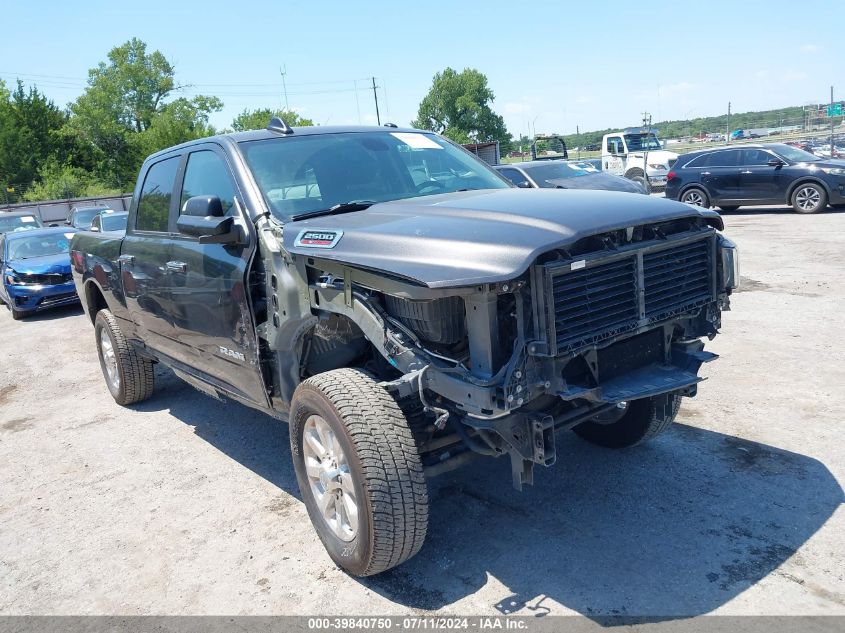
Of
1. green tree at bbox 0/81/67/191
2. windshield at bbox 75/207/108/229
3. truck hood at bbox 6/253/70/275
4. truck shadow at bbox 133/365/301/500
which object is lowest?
truck shadow at bbox 133/365/301/500

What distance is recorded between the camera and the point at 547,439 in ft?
9.70

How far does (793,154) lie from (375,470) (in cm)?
1611

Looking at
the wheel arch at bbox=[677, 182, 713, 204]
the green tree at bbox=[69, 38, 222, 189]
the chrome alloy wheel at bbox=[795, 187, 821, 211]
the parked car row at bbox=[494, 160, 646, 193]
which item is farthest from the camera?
the green tree at bbox=[69, 38, 222, 189]

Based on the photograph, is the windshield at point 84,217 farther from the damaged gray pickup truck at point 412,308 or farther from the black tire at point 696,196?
the damaged gray pickup truck at point 412,308

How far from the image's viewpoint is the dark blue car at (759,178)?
594 inches

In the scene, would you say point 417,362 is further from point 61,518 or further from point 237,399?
point 61,518

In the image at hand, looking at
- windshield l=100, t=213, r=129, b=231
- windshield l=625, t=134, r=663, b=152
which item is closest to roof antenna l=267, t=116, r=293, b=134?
windshield l=100, t=213, r=129, b=231

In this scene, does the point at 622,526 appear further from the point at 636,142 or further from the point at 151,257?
the point at 636,142

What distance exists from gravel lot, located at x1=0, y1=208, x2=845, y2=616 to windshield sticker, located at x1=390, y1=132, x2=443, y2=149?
2162 mm

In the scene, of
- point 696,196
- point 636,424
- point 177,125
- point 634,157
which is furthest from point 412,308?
point 177,125

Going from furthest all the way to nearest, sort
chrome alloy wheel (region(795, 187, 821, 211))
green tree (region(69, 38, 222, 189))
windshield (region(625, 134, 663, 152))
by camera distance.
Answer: green tree (region(69, 38, 222, 189)) < windshield (region(625, 134, 663, 152)) < chrome alloy wheel (region(795, 187, 821, 211))

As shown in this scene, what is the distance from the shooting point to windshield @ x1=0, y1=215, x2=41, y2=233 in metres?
18.6

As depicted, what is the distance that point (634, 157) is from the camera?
2330cm

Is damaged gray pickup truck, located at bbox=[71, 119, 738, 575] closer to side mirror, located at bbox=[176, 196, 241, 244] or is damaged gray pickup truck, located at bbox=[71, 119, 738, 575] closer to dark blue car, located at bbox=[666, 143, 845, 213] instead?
side mirror, located at bbox=[176, 196, 241, 244]
